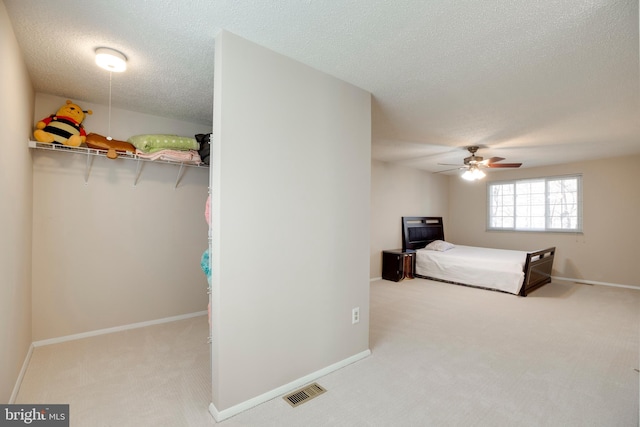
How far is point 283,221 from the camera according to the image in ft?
6.85

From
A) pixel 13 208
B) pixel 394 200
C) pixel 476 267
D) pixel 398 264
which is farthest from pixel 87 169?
pixel 476 267

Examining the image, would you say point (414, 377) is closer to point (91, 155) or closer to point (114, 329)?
point (114, 329)

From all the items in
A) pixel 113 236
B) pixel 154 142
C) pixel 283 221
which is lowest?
pixel 113 236

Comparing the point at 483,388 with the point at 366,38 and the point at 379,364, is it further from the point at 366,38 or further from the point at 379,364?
the point at 366,38

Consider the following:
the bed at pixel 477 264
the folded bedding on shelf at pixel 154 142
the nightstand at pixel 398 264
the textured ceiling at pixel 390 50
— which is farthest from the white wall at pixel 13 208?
the bed at pixel 477 264

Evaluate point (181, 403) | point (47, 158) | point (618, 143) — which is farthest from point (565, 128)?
point (47, 158)

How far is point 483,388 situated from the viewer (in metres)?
2.14

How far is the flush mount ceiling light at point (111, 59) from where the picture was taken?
6.61 feet

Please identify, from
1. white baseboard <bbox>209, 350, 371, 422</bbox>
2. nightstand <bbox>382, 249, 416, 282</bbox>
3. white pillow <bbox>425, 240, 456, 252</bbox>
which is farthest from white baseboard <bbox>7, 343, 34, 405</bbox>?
white pillow <bbox>425, 240, 456, 252</bbox>

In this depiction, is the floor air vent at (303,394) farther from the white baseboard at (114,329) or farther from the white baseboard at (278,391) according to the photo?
the white baseboard at (114,329)

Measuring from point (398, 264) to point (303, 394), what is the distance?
3.87 meters

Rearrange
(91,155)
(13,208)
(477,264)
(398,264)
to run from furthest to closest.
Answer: (398,264) → (477,264) → (91,155) → (13,208)

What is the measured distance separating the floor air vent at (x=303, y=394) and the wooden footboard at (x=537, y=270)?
4.00 metres

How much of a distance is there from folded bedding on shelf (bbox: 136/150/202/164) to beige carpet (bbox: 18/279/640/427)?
183 centimetres
